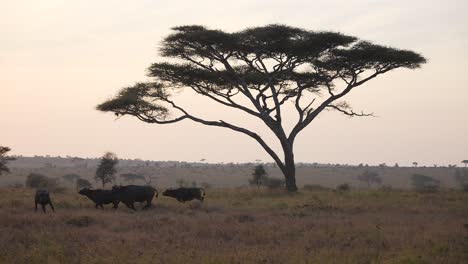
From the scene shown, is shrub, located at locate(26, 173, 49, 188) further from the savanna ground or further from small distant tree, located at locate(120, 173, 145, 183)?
small distant tree, located at locate(120, 173, 145, 183)

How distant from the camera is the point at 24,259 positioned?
1002cm

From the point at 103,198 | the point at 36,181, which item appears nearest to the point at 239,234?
the point at 103,198

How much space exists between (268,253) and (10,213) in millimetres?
10032

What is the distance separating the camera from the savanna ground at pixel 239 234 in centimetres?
1042

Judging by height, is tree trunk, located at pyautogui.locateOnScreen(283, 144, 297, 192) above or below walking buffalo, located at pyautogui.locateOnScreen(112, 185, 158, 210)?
above

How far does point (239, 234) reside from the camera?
1325 centimetres

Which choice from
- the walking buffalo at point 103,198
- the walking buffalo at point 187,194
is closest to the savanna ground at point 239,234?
the walking buffalo at point 103,198

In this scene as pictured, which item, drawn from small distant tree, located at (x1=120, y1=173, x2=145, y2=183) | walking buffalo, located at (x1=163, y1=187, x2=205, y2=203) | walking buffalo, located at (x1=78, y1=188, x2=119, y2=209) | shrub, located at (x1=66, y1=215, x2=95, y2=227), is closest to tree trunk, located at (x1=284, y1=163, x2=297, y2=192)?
walking buffalo, located at (x1=163, y1=187, x2=205, y2=203)

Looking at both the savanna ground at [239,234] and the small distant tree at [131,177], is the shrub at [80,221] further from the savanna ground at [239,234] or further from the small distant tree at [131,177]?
the small distant tree at [131,177]

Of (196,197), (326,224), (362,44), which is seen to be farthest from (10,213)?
(362,44)

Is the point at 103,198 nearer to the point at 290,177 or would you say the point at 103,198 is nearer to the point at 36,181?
the point at 290,177

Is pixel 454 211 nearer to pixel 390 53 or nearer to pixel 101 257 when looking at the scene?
pixel 390 53

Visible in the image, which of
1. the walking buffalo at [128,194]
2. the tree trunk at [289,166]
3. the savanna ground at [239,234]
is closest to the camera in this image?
the savanna ground at [239,234]

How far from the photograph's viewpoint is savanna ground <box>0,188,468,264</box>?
410 inches
